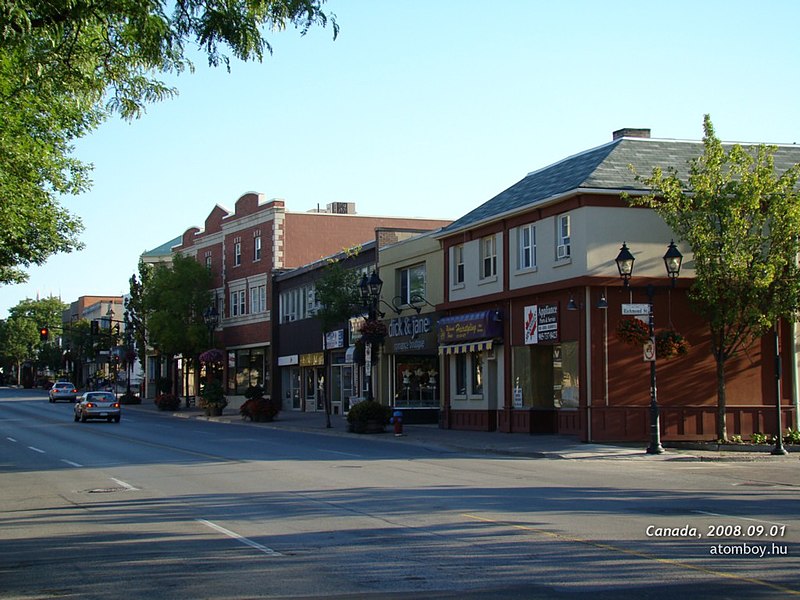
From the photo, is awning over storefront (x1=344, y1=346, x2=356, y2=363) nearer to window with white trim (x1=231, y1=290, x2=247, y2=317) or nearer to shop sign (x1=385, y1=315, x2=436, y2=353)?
A: shop sign (x1=385, y1=315, x2=436, y2=353)

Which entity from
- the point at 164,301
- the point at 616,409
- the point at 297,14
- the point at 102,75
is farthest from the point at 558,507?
the point at 164,301

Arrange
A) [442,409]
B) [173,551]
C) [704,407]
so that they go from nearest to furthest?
[173,551] → [704,407] → [442,409]

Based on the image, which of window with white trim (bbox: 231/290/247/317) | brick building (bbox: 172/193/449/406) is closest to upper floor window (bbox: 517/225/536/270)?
brick building (bbox: 172/193/449/406)

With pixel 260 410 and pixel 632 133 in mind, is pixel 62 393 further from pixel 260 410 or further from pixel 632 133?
pixel 632 133

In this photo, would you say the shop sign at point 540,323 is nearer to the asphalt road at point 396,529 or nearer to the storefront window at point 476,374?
the storefront window at point 476,374

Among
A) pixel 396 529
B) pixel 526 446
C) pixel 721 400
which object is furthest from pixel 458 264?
pixel 396 529

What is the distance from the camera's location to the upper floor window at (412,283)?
1626 inches

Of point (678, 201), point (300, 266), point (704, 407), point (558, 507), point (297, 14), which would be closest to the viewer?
point (297, 14)

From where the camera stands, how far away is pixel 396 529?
41.6ft

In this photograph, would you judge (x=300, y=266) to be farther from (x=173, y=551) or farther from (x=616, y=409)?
(x=173, y=551)

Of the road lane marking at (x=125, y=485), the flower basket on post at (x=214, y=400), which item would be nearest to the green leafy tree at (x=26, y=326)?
the flower basket on post at (x=214, y=400)

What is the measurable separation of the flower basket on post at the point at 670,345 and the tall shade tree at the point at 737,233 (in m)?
1.11

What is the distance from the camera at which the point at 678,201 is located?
27.4 meters

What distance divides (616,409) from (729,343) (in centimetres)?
372
